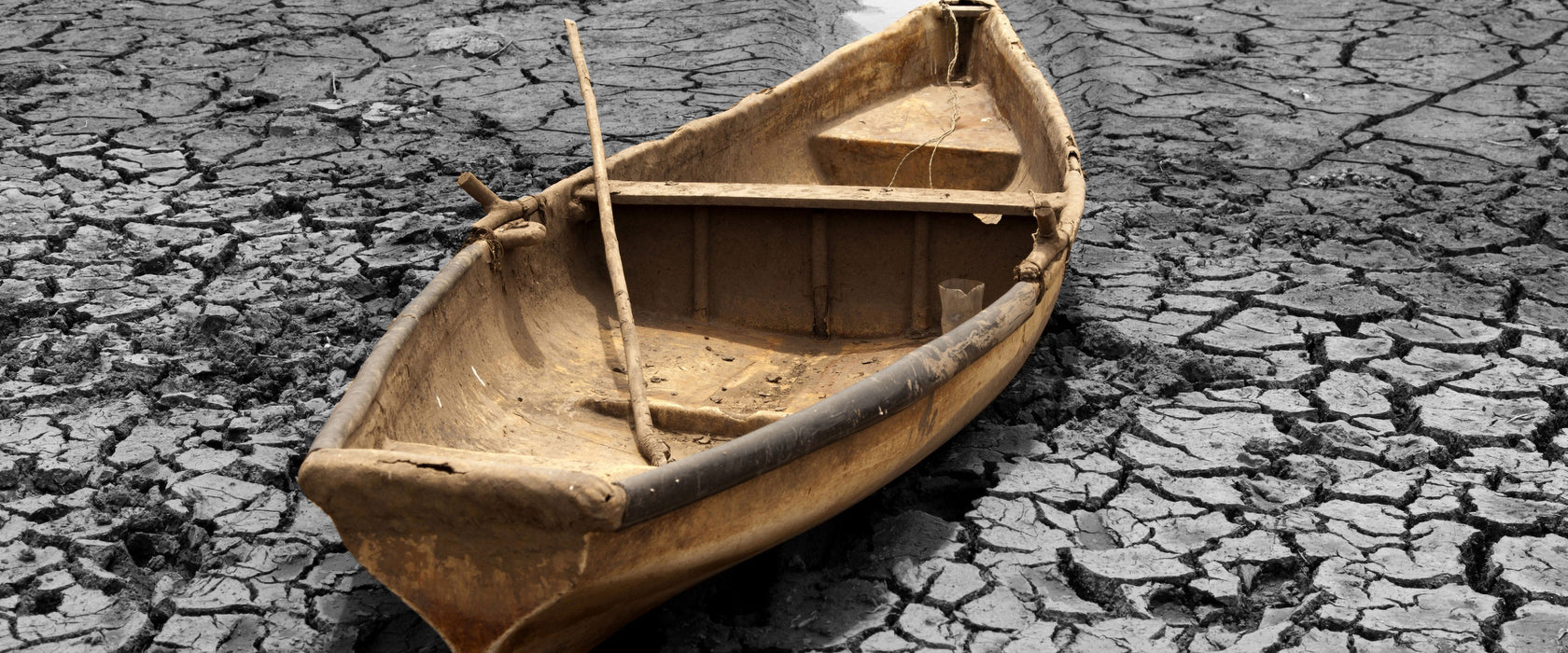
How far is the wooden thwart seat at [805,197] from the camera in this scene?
450 centimetres

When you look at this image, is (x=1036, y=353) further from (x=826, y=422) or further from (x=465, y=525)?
(x=465, y=525)

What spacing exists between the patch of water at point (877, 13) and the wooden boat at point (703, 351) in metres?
3.23

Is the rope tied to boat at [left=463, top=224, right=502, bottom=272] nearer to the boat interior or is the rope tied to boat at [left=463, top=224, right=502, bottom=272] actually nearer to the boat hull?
the boat interior

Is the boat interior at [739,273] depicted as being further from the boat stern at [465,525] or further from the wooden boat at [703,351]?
the boat stern at [465,525]

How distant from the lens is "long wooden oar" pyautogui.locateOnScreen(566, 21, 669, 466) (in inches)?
139

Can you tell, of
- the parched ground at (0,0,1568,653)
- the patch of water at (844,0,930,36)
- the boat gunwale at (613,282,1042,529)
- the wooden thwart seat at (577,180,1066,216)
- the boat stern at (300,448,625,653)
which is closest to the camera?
the boat stern at (300,448,625,653)

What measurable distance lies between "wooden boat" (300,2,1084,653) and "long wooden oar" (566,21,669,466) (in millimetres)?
64

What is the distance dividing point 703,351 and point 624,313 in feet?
1.78

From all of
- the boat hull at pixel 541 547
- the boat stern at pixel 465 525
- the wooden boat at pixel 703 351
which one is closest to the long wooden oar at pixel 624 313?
the wooden boat at pixel 703 351

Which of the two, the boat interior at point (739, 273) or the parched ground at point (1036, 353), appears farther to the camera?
the boat interior at point (739, 273)

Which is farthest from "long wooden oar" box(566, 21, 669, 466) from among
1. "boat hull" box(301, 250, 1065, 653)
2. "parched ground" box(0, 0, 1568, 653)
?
"parched ground" box(0, 0, 1568, 653)

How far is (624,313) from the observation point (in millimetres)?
3977

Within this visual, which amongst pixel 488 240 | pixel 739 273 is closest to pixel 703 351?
pixel 739 273

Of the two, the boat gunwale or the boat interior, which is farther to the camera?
the boat interior
